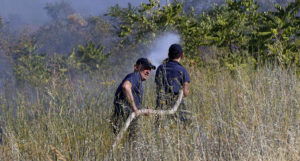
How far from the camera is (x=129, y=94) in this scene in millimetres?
5137

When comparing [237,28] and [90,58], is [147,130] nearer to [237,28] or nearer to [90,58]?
[237,28]

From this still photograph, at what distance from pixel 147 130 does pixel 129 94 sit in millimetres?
840

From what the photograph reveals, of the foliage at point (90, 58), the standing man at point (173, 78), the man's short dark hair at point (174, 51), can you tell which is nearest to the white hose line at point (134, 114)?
the standing man at point (173, 78)

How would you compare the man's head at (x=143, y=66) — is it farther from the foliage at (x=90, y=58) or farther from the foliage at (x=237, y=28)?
the foliage at (x=90, y=58)

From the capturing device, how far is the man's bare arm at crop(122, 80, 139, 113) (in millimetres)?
5055

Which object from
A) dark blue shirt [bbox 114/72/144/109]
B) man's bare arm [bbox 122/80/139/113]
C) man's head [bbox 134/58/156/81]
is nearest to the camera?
man's bare arm [bbox 122/80/139/113]

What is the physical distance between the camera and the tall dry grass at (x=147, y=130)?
3992mm

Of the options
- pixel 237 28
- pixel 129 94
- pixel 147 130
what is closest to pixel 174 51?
pixel 129 94

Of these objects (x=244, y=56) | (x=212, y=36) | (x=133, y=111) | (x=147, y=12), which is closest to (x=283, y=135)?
(x=133, y=111)

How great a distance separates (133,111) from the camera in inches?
197

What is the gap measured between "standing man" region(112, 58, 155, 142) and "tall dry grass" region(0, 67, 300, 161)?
15cm

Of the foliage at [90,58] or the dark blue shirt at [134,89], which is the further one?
the foliage at [90,58]

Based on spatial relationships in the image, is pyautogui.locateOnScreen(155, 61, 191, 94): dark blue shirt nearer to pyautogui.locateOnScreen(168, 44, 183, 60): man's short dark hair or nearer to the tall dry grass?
pyautogui.locateOnScreen(168, 44, 183, 60): man's short dark hair

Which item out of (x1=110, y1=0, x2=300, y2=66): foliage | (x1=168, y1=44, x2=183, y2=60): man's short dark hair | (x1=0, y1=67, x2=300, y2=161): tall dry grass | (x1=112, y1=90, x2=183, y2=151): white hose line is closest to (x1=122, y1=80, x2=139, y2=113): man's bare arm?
(x1=112, y1=90, x2=183, y2=151): white hose line
